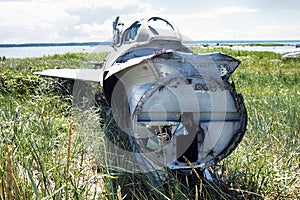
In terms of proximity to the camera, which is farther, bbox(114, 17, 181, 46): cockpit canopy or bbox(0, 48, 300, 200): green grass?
bbox(114, 17, 181, 46): cockpit canopy

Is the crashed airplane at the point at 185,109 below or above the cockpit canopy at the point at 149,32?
below

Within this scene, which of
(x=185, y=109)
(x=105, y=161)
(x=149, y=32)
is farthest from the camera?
(x=149, y=32)

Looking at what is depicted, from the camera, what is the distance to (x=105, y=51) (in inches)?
234

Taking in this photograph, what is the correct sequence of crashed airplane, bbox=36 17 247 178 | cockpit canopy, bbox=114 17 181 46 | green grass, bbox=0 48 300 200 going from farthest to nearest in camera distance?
cockpit canopy, bbox=114 17 181 46 < crashed airplane, bbox=36 17 247 178 < green grass, bbox=0 48 300 200

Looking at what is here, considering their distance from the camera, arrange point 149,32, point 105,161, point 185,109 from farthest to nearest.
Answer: point 149,32 < point 185,109 < point 105,161

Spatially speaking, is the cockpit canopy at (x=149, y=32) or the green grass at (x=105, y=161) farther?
the cockpit canopy at (x=149, y=32)

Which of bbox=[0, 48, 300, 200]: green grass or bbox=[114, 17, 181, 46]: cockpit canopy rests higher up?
bbox=[114, 17, 181, 46]: cockpit canopy

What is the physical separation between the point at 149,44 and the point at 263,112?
184 cm

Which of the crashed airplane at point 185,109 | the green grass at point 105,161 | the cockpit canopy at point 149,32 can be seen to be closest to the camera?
the green grass at point 105,161

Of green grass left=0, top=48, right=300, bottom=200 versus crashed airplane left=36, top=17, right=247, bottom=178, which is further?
crashed airplane left=36, top=17, right=247, bottom=178

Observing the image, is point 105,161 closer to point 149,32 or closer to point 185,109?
point 185,109

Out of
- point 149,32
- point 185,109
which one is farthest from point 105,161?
point 149,32

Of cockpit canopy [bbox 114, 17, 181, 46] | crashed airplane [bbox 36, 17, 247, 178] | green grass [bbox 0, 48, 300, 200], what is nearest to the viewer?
green grass [bbox 0, 48, 300, 200]

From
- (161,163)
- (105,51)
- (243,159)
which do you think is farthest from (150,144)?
(105,51)
